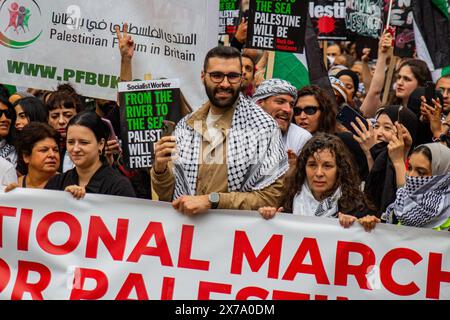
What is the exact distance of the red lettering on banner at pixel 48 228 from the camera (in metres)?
7.30

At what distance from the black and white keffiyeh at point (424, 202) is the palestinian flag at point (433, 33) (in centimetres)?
331

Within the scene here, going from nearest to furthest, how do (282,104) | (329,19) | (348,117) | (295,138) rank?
(295,138), (282,104), (348,117), (329,19)

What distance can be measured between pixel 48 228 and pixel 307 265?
5.07 feet

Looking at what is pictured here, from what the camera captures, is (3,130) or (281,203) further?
(3,130)

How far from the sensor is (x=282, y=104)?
8.99 m

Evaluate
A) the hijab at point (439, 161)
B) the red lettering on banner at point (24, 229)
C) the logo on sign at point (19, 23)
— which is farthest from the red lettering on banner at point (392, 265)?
the logo on sign at point (19, 23)

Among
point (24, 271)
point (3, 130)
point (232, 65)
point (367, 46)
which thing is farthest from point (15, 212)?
point (367, 46)

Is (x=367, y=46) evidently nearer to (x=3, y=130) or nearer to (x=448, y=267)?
(x=3, y=130)

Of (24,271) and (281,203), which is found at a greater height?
(281,203)

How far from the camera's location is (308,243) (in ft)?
23.5

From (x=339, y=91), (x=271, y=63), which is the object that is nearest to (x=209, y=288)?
(x=271, y=63)

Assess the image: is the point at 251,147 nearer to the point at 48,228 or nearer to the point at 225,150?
the point at 225,150
